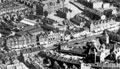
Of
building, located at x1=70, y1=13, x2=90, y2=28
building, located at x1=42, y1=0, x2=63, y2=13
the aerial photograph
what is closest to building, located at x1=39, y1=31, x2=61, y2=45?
the aerial photograph

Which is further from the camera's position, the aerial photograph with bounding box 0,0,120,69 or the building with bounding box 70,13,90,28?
the building with bounding box 70,13,90,28

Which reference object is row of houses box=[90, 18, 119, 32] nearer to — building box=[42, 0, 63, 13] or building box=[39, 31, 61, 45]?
building box=[39, 31, 61, 45]

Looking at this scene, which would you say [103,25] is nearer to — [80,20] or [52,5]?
[80,20]

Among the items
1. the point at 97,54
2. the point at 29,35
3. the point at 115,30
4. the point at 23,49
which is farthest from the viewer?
the point at 115,30

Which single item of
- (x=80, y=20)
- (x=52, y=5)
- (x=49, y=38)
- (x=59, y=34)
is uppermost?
(x=52, y=5)

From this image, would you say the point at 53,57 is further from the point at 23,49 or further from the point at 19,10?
the point at 19,10

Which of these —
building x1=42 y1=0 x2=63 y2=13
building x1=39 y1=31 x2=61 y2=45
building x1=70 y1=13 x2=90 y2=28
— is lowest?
building x1=39 y1=31 x2=61 y2=45

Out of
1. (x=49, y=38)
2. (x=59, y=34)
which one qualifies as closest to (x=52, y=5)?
(x=59, y=34)

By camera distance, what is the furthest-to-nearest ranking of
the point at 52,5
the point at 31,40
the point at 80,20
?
the point at 52,5 → the point at 80,20 → the point at 31,40

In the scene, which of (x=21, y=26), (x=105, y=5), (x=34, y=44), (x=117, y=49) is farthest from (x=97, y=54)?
(x=105, y=5)
